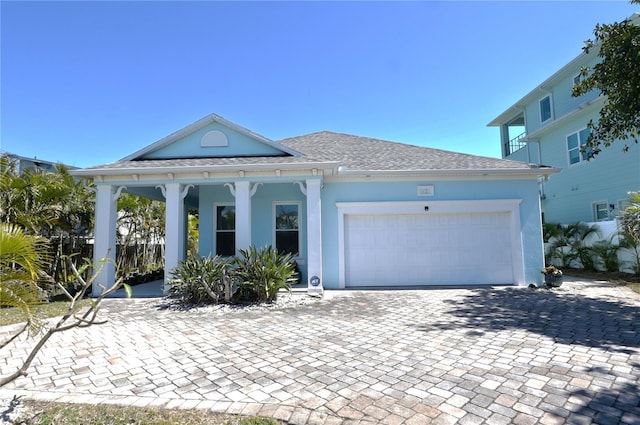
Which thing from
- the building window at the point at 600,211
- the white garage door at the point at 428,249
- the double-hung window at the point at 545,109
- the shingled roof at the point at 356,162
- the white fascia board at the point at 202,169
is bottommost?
the white garage door at the point at 428,249

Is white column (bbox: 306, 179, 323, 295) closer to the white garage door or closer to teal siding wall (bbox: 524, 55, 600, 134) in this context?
the white garage door

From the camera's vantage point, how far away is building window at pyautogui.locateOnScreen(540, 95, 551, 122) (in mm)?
18031

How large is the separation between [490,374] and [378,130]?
1413 cm

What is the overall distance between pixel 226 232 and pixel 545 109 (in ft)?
58.5

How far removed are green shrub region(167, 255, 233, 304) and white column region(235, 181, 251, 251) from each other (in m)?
0.97

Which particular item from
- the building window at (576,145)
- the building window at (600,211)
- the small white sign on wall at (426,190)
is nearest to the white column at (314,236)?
the small white sign on wall at (426,190)

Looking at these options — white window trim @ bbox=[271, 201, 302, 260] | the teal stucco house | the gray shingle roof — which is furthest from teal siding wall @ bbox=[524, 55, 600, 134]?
white window trim @ bbox=[271, 201, 302, 260]

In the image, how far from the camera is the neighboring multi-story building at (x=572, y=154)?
1420 centimetres

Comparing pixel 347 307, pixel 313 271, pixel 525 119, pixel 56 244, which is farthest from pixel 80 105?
pixel 525 119

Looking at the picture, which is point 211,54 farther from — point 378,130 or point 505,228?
point 505,228

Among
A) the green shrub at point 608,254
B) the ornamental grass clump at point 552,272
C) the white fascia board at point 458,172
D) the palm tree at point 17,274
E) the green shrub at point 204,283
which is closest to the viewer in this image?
the palm tree at point 17,274

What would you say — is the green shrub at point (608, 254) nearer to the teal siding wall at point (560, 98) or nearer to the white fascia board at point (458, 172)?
the white fascia board at point (458, 172)

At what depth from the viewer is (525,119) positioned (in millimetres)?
19719

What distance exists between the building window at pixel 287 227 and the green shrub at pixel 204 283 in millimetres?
3236
